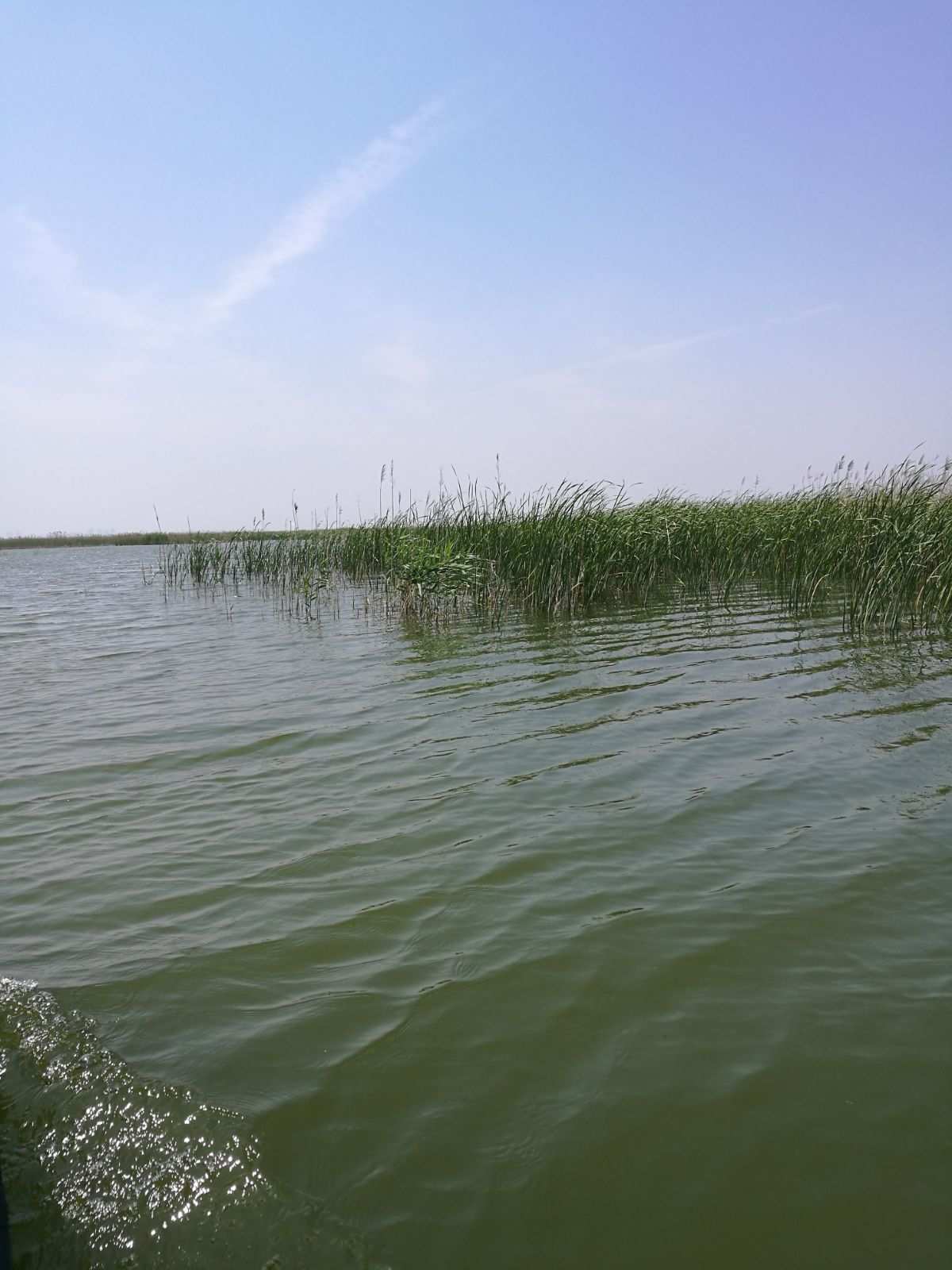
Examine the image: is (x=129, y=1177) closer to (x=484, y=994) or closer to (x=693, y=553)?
(x=484, y=994)

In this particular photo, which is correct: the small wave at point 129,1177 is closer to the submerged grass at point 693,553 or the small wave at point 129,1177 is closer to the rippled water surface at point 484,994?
the rippled water surface at point 484,994

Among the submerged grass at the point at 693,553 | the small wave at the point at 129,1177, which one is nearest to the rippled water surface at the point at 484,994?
the small wave at the point at 129,1177

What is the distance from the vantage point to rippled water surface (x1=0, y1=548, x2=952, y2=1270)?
192 centimetres

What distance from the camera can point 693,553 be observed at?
559 inches

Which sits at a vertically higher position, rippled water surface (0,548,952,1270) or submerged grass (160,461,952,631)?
submerged grass (160,461,952,631)

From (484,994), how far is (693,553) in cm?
1217

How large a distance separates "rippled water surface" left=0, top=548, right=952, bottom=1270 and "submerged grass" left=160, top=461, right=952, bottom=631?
4.42 meters

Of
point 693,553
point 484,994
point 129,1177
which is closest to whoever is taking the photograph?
point 129,1177

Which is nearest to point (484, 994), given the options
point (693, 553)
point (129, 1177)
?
point (129, 1177)

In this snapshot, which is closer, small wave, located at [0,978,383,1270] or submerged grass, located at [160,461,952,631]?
small wave, located at [0,978,383,1270]

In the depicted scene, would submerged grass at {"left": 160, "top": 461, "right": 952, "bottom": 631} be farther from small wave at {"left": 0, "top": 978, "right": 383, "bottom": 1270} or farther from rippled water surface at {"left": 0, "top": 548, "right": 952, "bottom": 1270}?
small wave at {"left": 0, "top": 978, "right": 383, "bottom": 1270}

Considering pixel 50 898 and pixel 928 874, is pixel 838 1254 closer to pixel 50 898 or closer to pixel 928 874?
pixel 928 874

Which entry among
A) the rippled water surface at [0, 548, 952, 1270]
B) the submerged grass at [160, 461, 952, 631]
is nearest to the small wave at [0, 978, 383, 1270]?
the rippled water surface at [0, 548, 952, 1270]

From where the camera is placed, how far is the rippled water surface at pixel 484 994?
6.29 ft
